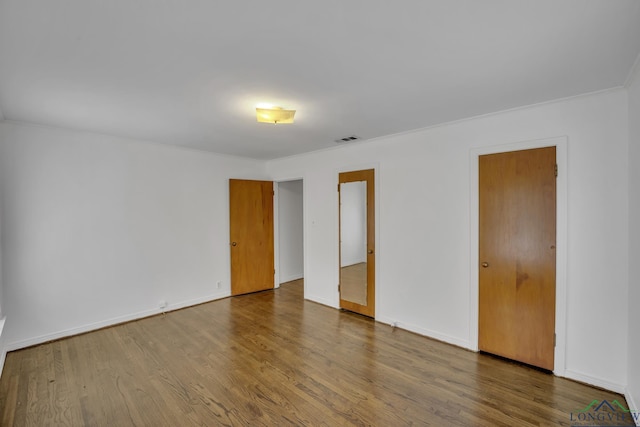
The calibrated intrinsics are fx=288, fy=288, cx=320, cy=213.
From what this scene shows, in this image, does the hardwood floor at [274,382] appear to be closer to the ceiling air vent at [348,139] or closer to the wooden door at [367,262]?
the wooden door at [367,262]

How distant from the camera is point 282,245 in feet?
19.3

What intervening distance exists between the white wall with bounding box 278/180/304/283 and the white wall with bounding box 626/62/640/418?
15.6 ft

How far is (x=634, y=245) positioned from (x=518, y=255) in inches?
31.2

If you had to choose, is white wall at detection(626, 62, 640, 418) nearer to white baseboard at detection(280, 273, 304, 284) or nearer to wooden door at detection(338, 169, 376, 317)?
wooden door at detection(338, 169, 376, 317)

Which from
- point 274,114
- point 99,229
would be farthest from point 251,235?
point 274,114

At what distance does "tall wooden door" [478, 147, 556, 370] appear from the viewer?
2.60 metres

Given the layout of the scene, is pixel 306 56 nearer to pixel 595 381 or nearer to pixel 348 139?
pixel 348 139

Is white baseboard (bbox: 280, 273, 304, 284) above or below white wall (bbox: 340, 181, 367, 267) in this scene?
below

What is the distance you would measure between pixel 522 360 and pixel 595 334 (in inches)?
25.2

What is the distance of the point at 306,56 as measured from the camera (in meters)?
1.80

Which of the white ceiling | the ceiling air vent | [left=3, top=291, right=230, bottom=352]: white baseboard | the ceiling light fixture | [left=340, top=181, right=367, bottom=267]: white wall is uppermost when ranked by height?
the white ceiling

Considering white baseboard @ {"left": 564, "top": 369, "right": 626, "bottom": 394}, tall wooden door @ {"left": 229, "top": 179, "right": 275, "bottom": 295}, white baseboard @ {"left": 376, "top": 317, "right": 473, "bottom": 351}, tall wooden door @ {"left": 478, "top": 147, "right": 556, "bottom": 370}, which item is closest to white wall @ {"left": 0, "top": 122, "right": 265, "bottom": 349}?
tall wooden door @ {"left": 229, "top": 179, "right": 275, "bottom": 295}

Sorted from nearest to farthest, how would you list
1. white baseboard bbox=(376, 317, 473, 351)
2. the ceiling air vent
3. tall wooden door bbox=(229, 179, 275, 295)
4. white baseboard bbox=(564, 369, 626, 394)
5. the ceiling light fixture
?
white baseboard bbox=(564, 369, 626, 394) → the ceiling light fixture → white baseboard bbox=(376, 317, 473, 351) → the ceiling air vent → tall wooden door bbox=(229, 179, 275, 295)

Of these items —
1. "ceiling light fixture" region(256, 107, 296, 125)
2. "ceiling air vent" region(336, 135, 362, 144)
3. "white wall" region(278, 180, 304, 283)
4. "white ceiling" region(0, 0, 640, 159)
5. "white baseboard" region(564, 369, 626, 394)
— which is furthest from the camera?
"white wall" region(278, 180, 304, 283)
